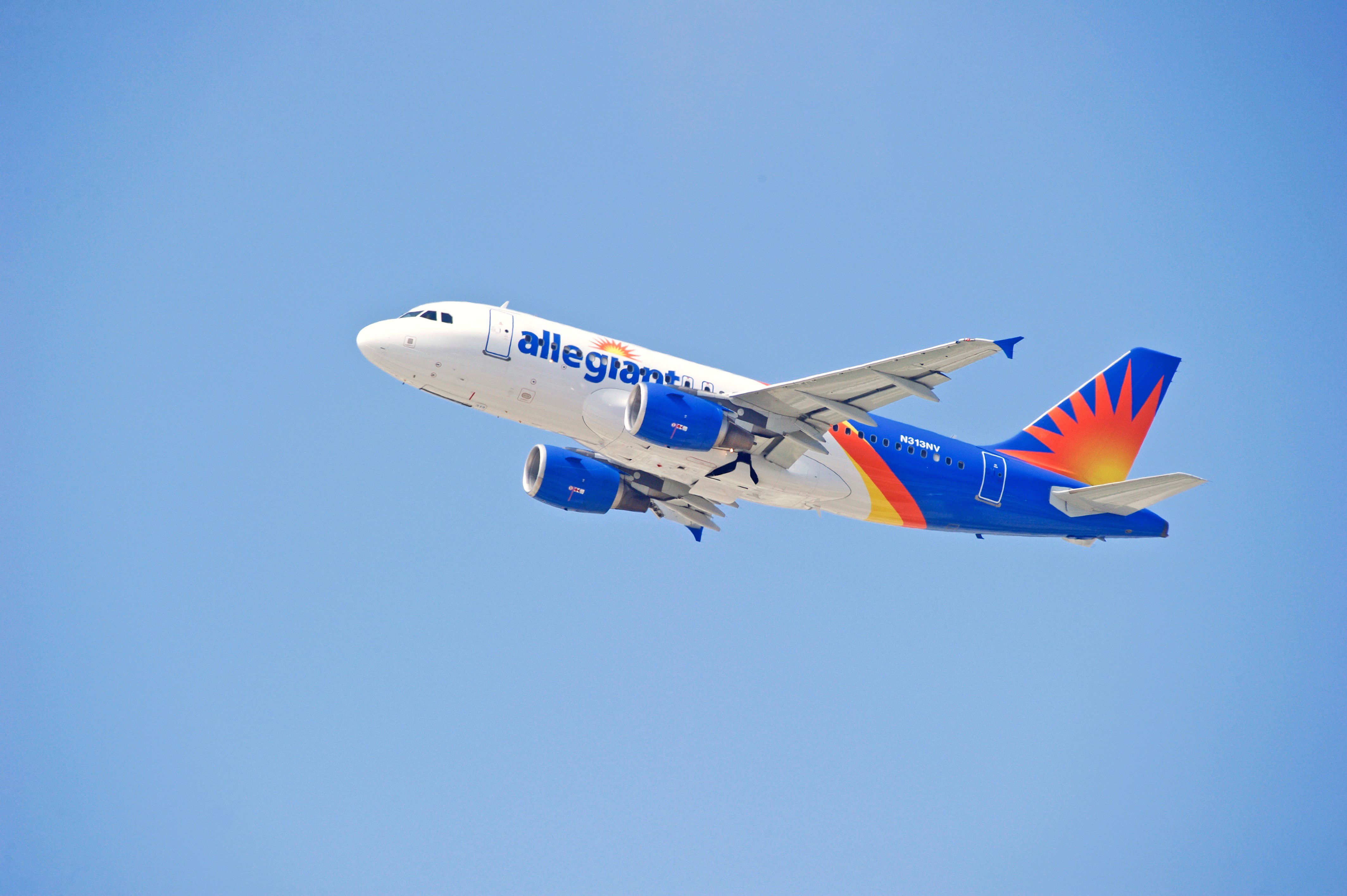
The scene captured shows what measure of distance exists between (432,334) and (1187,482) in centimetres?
2198

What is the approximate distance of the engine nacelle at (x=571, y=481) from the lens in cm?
3450

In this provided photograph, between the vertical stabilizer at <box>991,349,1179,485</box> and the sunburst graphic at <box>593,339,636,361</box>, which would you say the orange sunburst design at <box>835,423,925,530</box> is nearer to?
the vertical stabilizer at <box>991,349,1179,485</box>

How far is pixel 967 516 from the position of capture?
3466cm

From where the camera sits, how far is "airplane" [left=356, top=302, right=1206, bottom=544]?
95.7 ft

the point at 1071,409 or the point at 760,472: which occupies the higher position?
the point at 1071,409

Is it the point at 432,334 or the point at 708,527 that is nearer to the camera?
the point at 432,334

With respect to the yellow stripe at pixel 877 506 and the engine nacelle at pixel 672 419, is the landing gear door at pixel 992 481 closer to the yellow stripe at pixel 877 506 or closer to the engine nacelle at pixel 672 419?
the yellow stripe at pixel 877 506

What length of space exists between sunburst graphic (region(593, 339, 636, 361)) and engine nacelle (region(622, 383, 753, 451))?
128 centimetres

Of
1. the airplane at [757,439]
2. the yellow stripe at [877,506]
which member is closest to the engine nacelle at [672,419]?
the airplane at [757,439]

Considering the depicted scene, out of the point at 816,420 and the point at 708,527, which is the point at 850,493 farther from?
the point at 708,527

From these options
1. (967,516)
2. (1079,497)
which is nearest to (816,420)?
(967,516)

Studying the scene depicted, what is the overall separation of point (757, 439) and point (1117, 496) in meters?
12.3

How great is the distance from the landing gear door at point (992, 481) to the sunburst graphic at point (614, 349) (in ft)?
39.5

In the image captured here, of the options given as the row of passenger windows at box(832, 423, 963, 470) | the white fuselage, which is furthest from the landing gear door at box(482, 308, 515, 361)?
the row of passenger windows at box(832, 423, 963, 470)
